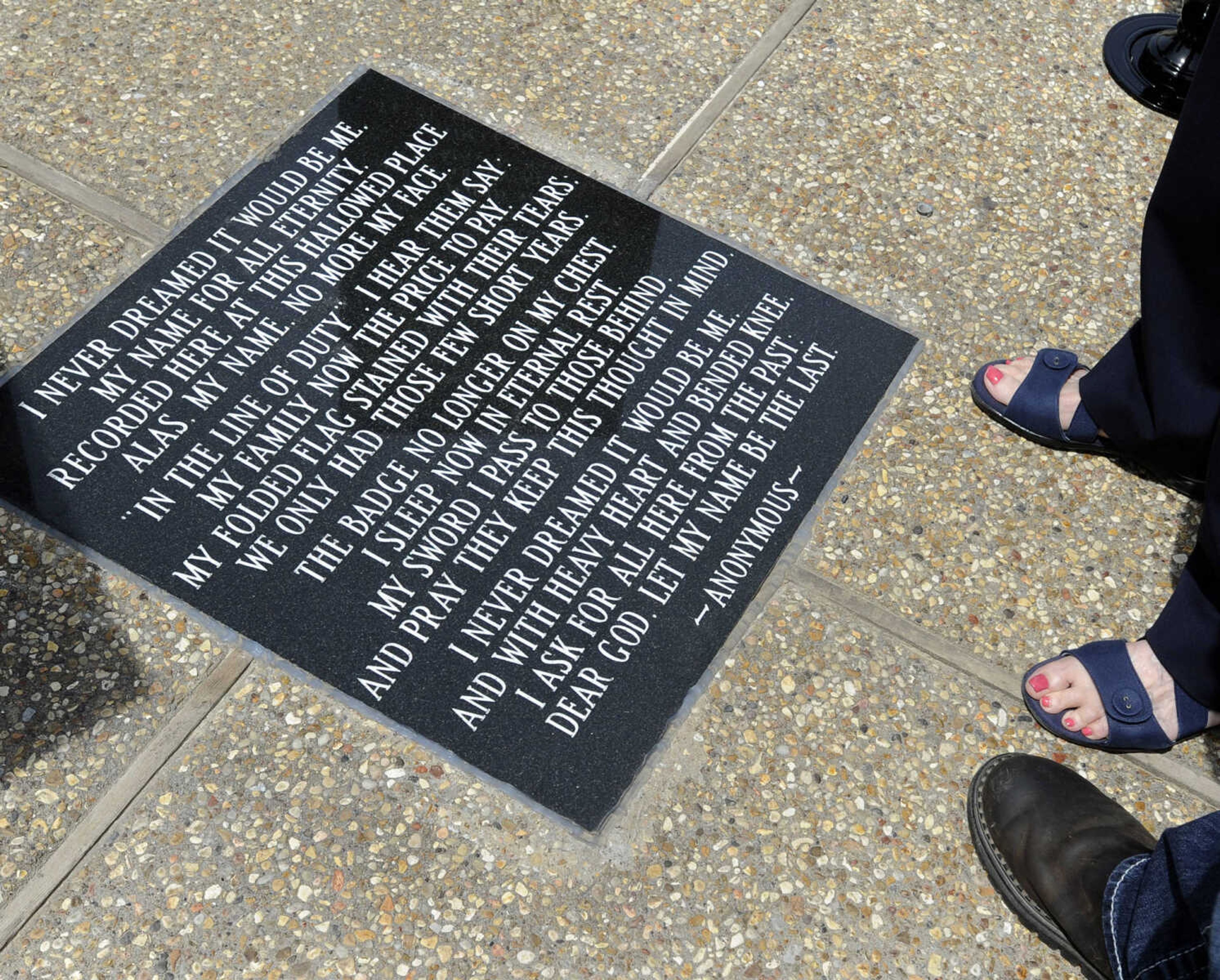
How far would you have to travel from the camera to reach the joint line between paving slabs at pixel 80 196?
2.82 m

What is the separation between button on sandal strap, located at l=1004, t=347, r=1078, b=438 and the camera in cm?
269

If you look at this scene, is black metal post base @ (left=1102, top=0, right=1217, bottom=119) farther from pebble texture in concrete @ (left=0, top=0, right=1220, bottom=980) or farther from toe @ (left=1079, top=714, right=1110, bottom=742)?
toe @ (left=1079, top=714, right=1110, bottom=742)

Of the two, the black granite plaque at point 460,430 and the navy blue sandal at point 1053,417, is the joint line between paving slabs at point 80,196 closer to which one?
the black granite plaque at point 460,430

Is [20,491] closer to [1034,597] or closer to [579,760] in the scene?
[579,760]

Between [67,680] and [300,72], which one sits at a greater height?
[300,72]

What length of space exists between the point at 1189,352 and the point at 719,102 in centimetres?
151

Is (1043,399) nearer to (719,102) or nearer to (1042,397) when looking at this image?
(1042,397)

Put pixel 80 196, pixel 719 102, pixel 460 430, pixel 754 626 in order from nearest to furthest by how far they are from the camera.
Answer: pixel 754 626
pixel 460 430
pixel 80 196
pixel 719 102

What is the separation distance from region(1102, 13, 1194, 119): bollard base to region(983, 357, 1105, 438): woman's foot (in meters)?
1.17

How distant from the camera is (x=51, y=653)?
224 cm

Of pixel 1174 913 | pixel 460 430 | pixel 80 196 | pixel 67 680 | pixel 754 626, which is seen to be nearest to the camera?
pixel 1174 913

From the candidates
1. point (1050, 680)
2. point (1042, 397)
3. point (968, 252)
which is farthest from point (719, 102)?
point (1050, 680)

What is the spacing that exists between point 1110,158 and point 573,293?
1.63 metres

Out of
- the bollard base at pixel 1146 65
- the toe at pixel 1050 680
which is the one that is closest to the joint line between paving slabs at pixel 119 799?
the toe at pixel 1050 680
